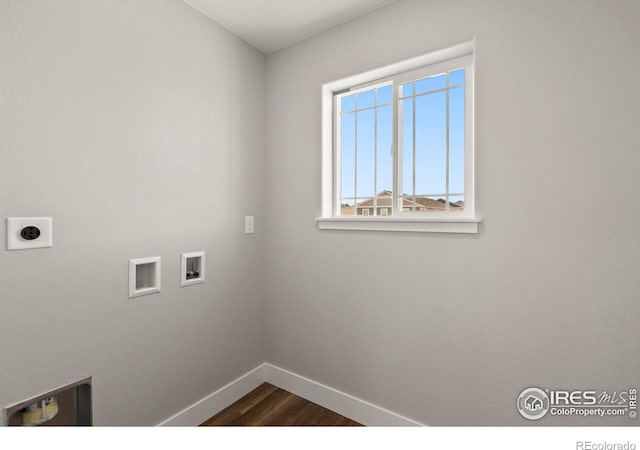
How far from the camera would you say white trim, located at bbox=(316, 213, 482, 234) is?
1.52 meters

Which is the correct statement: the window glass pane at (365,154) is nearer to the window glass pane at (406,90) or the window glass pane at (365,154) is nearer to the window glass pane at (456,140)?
the window glass pane at (406,90)

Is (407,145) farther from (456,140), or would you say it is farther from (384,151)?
(456,140)

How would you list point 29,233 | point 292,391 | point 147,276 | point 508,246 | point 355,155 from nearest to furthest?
point 29,233, point 508,246, point 147,276, point 355,155, point 292,391

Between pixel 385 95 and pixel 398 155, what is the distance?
40cm

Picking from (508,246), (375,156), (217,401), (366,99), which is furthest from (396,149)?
(217,401)

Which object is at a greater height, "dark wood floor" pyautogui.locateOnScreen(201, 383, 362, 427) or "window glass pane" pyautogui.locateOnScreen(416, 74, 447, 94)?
"window glass pane" pyautogui.locateOnScreen(416, 74, 447, 94)

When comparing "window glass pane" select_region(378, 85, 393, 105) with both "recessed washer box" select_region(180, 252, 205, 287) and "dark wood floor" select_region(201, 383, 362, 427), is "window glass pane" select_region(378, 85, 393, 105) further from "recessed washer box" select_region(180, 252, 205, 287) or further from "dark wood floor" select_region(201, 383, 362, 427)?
"dark wood floor" select_region(201, 383, 362, 427)

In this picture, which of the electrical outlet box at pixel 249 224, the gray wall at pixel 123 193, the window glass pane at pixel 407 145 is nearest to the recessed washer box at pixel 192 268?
the gray wall at pixel 123 193

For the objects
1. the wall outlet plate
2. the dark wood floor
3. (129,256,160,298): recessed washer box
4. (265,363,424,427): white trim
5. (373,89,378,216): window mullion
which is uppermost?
(373,89,378,216): window mullion

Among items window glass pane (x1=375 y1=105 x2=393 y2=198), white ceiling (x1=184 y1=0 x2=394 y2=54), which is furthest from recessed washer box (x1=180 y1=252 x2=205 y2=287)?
white ceiling (x1=184 y1=0 x2=394 y2=54)

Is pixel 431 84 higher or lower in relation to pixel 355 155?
higher

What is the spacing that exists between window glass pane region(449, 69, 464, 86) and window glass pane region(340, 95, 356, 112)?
1.97ft

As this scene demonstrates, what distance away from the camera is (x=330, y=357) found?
2010mm

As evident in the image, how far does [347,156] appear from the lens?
2082 mm
